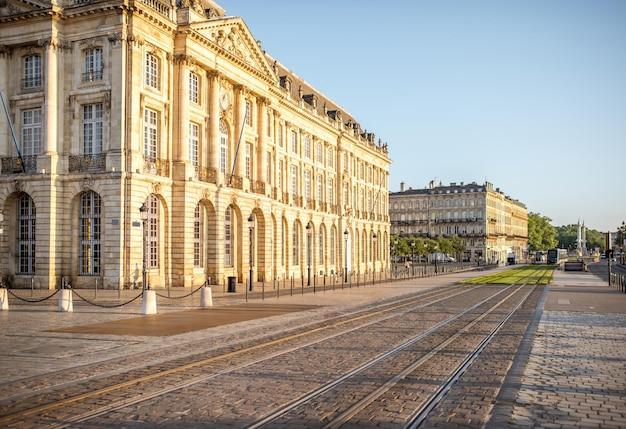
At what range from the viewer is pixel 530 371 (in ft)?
39.2

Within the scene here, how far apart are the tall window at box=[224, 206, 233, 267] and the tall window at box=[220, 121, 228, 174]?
3.52 m

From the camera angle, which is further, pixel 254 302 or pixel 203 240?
pixel 203 240

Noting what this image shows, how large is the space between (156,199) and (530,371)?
107 ft

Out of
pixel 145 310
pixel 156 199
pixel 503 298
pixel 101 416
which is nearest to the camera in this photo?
pixel 101 416

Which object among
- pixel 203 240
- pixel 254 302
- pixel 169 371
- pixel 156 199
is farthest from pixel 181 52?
pixel 169 371

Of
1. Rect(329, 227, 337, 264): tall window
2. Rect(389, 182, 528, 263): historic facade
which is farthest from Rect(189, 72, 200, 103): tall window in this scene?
Rect(389, 182, 528, 263): historic facade

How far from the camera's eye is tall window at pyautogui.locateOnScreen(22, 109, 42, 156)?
40188 mm

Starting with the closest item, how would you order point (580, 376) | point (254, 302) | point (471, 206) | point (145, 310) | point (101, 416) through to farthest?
point (101, 416), point (580, 376), point (145, 310), point (254, 302), point (471, 206)

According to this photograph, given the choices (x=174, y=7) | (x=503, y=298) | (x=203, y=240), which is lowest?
(x=503, y=298)

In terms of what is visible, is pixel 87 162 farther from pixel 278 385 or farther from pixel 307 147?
pixel 307 147

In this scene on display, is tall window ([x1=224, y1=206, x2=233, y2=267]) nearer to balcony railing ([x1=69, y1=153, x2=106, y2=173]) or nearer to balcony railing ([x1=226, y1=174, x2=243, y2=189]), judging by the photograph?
balcony railing ([x1=226, y1=174, x2=243, y2=189])

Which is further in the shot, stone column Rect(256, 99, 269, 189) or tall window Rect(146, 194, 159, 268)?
stone column Rect(256, 99, 269, 189)

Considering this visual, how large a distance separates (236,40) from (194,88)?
6314 millimetres

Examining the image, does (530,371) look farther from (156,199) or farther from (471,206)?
(471,206)
